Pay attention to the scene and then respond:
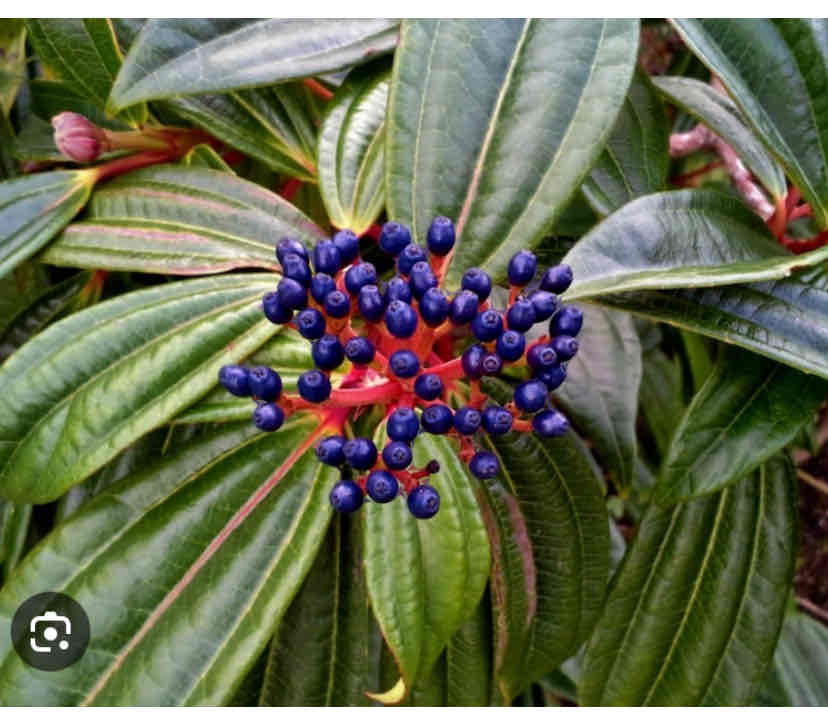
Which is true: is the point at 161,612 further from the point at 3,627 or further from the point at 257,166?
the point at 257,166

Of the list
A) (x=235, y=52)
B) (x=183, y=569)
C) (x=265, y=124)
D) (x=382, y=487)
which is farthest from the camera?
(x=265, y=124)

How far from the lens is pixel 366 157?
2.74 feet

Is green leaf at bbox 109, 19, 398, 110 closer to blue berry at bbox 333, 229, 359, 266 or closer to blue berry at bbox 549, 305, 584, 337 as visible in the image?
blue berry at bbox 333, 229, 359, 266

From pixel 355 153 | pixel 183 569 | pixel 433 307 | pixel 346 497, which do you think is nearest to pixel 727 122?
pixel 355 153

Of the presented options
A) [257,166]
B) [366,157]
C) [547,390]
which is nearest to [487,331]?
[547,390]

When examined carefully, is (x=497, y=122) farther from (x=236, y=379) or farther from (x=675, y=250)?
(x=236, y=379)

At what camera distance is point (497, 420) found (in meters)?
0.61

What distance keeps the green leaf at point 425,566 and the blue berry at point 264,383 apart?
0.51 ft

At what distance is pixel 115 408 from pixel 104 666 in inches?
8.3

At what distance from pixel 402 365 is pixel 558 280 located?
140 mm

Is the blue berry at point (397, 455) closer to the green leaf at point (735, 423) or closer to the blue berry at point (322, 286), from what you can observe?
the blue berry at point (322, 286)

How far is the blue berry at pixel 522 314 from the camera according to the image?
0.62 m

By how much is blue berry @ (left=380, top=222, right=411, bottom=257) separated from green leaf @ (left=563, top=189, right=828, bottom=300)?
136 millimetres

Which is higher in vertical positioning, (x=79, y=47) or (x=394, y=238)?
(x=79, y=47)
